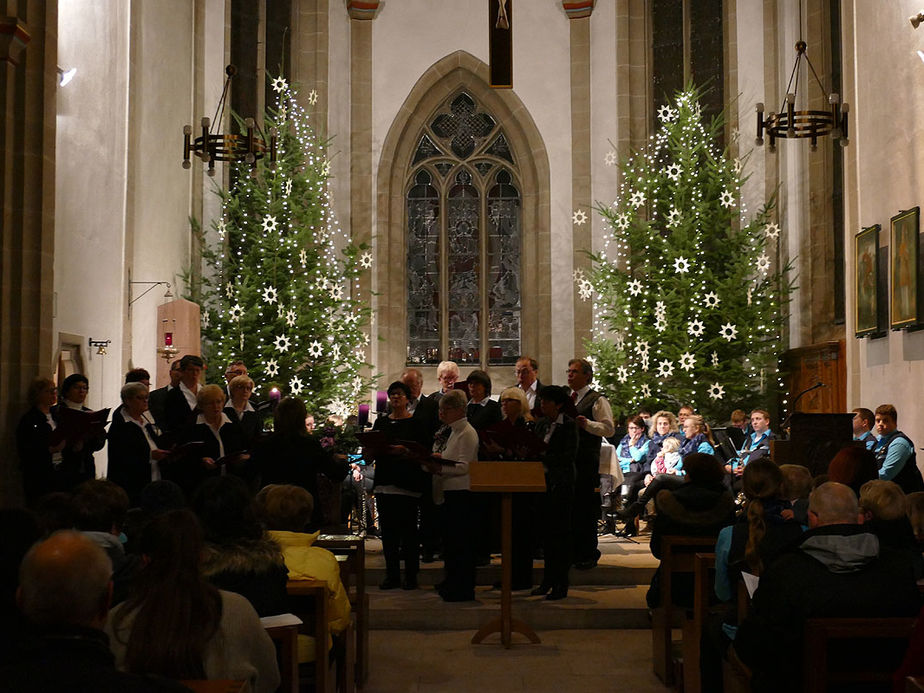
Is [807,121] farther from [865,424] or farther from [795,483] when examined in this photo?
[795,483]

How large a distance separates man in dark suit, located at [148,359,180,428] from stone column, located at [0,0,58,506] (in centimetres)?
72

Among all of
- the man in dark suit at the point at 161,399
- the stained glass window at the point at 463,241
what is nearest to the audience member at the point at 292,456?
the man in dark suit at the point at 161,399

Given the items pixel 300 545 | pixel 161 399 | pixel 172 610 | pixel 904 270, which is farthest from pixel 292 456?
pixel 904 270

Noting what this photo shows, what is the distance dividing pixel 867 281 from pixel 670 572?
242 inches

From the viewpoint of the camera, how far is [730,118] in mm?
14859

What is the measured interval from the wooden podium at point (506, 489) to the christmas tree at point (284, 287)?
277 inches

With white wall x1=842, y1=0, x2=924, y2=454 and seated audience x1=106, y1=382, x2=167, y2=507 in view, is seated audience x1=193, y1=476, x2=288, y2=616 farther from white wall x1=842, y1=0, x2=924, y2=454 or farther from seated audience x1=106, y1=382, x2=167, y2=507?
white wall x1=842, y1=0, x2=924, y2=454

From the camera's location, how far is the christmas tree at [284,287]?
1342cm

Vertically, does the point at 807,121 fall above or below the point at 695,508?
above

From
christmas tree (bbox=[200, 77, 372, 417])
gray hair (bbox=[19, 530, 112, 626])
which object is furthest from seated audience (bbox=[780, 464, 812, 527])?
christmas tree (bbox=[200, 77, 372, 417])

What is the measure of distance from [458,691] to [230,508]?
2.30 metres

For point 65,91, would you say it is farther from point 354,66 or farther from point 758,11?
point 758,11

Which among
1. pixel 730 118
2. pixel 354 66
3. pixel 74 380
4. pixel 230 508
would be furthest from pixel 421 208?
pixel 230 508

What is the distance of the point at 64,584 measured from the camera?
211 centimetres
